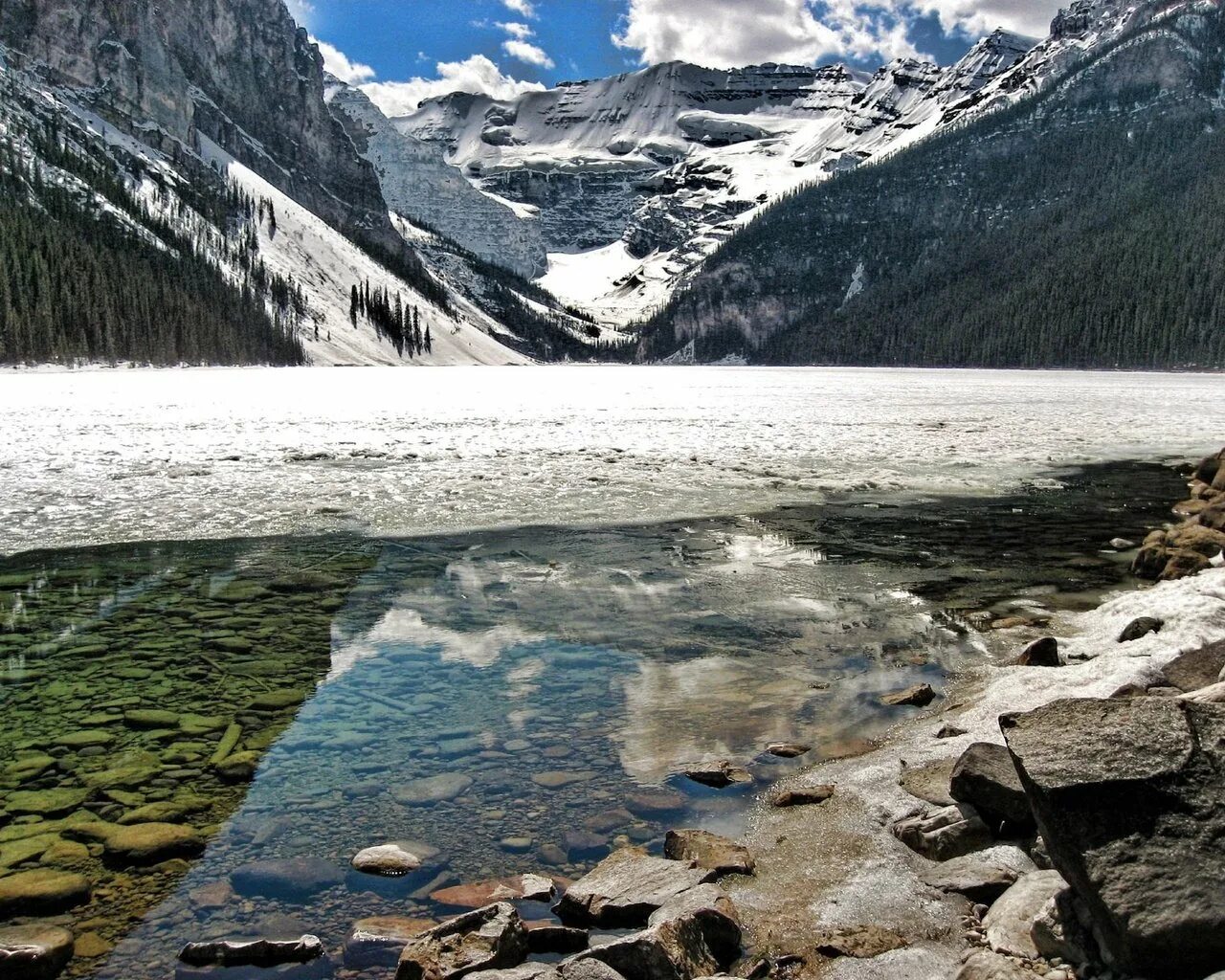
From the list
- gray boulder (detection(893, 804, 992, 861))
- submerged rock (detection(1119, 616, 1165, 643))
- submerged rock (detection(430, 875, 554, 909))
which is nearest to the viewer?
submerged rock (detection(430, 875, 554, 909))

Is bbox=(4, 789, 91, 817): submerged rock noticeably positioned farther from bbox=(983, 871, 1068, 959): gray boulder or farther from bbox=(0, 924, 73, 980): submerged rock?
bbox=(983, 871, 1068, 959): gray boulder

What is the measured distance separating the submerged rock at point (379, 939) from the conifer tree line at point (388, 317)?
189 metres

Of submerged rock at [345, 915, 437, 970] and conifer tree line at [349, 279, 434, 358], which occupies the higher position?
conifer tree line at [349, 279, 434, 358]

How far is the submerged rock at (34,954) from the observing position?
4281mm

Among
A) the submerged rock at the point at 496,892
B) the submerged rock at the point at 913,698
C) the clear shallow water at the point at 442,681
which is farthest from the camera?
the submerged rock at the point at 913,698

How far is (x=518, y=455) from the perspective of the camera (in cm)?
2739

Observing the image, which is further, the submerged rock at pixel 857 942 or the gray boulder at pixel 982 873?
the gray boulder at pixel 982 873

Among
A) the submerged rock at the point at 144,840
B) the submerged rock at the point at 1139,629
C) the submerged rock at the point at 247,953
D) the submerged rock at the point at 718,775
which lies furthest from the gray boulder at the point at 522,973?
the submerged rock at the point at 1139,629

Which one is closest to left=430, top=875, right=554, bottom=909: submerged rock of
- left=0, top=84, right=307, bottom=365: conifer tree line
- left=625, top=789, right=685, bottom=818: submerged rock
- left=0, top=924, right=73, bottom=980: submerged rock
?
left=625, top=789, right=685, bottom=818: submerged rock

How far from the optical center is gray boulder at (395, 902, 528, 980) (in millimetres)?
4168

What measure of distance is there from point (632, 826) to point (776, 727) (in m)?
2.23

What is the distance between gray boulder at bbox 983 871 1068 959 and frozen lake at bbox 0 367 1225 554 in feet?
42.7

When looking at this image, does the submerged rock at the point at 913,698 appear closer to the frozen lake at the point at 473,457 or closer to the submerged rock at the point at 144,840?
the submerged rock at the point at 144,840

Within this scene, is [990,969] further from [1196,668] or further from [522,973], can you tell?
[1196,668]
